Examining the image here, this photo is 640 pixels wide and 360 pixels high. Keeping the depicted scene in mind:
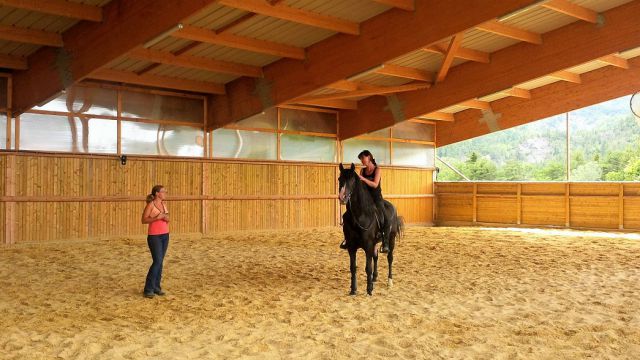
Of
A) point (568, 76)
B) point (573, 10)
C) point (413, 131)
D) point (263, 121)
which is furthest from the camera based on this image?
point (413, 131)

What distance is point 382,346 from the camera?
14.1 ft

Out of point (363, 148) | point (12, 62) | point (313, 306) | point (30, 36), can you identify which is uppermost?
point (30, 36)

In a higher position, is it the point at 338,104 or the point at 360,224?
the point at 338,104

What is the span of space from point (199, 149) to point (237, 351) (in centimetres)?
963

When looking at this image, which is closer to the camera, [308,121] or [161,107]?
[161,107]

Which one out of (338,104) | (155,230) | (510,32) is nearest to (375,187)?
(155,230)

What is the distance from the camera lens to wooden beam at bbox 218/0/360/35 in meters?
7.66

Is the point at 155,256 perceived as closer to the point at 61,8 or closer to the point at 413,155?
the point at 61,8

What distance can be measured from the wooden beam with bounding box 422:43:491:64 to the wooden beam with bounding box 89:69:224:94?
5183mm

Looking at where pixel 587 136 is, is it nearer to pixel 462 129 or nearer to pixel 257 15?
pixel 462 129

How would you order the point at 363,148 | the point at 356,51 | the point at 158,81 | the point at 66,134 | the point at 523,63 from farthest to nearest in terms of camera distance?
the point at 363,148, the point at 158,81, the point at 66,134, the point at 523,63, the point at 356,51

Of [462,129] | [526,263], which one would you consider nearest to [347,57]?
[526,263]

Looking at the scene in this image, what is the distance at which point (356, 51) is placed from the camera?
31.5 ft

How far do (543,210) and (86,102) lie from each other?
13045 mm
